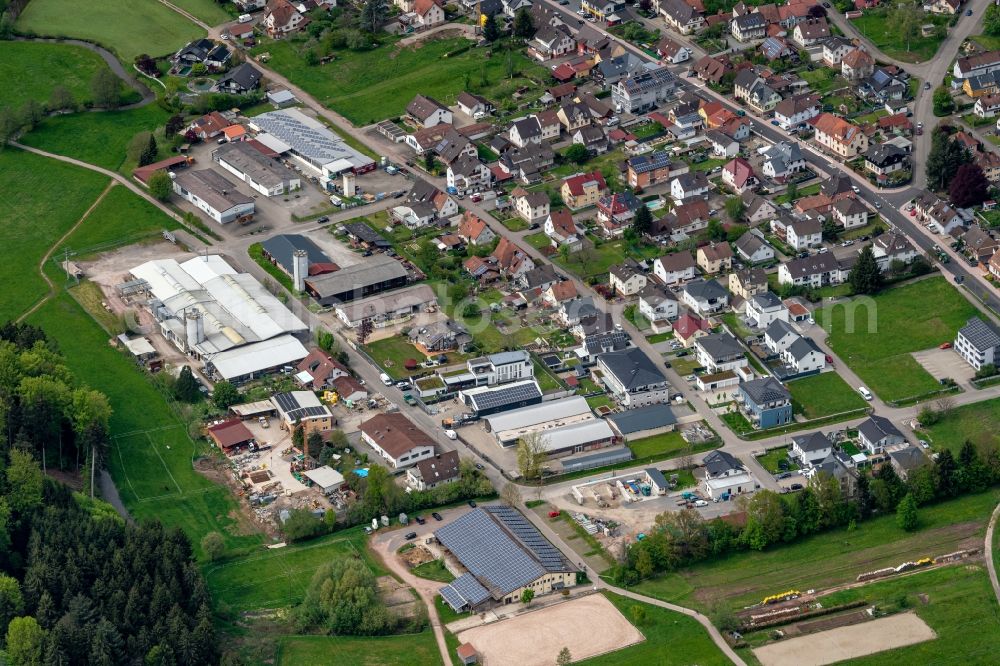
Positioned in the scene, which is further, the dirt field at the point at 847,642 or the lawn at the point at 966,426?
the lawn at the point at 966,426

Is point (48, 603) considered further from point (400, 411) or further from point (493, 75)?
point (493, 75)

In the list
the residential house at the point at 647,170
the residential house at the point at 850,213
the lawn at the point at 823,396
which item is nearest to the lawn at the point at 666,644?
the lawn at the point at 823,396

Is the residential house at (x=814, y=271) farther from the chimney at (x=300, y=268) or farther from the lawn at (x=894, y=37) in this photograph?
the lawn at (x=894, y=37)

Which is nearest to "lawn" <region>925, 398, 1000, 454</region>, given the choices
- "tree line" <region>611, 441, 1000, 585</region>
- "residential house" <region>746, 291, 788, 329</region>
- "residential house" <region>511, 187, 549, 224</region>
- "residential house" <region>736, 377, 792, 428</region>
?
"tree line" <region>611, 441, 1000, 585</region>

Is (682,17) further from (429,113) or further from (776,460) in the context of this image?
(776,460)

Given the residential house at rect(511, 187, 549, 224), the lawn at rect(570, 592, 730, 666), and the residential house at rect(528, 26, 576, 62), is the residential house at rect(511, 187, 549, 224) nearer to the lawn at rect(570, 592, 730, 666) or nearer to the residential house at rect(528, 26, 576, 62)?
the residential house at rect(528, 26, 576, 62)

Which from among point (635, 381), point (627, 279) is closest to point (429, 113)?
point (627, 279)

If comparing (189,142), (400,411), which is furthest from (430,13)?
(400,411)
